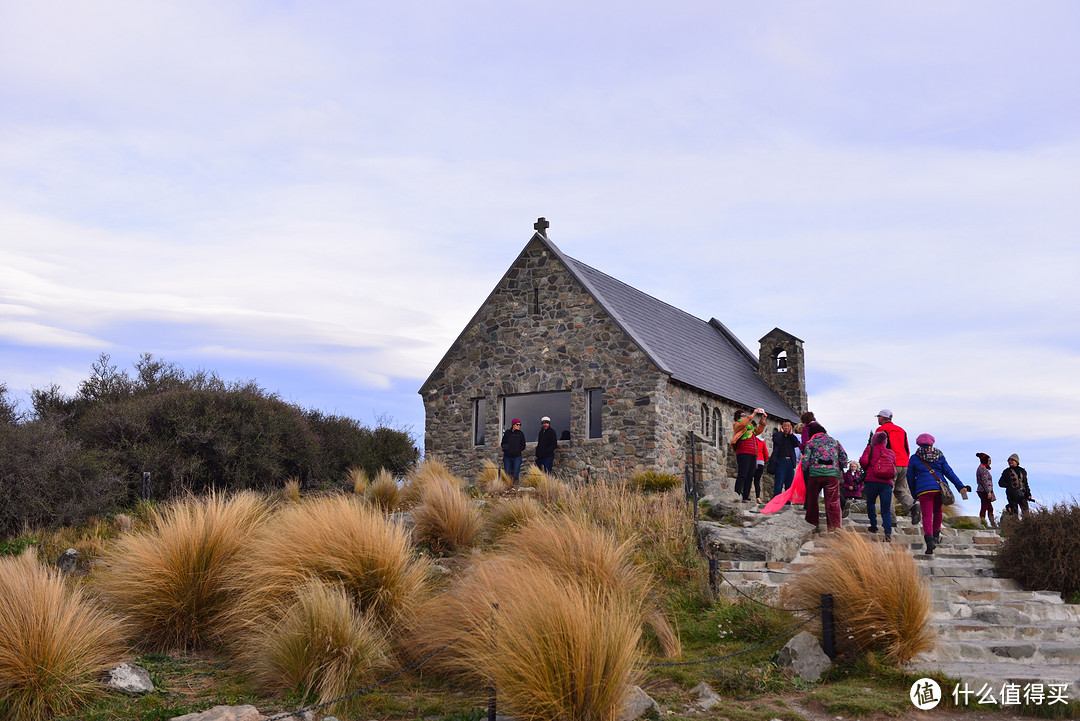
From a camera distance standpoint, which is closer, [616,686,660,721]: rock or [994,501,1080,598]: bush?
[616,686,660,721]: rock

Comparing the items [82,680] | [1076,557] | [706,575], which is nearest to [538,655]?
[82,680]

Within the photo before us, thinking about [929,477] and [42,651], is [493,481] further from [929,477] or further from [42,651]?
[42,651]

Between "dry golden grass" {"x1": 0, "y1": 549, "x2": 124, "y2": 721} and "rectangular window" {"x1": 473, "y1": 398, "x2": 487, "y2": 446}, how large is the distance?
50.4 ft

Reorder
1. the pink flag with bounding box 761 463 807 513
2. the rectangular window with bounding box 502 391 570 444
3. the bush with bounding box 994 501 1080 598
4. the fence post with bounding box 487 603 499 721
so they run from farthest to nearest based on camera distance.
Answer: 1. the rectangular window with bounding box 502 391 570 444
2. the pink flag with bounding box 761 463 807 513
3. the bush with bounding box 994 501 1080 598
4. the fence post with bounding box 487 603 499 721

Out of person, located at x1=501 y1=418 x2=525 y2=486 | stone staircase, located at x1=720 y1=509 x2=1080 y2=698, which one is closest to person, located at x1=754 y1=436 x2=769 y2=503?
stone staircase, located at x1=720 y1=509 x2=1080 y2=698

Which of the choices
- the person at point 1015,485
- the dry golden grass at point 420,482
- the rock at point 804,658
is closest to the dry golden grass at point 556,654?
the rock at point 804,658

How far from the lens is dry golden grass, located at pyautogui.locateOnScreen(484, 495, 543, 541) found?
1121cm

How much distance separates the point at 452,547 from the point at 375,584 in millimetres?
3185

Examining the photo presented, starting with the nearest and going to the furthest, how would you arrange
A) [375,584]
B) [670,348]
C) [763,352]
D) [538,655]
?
[538,655] < [375,584] < [670,348] < [763,352]

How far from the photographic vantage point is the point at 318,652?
6.57 m

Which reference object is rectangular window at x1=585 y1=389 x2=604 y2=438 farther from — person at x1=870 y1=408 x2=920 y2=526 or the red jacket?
the red jacket

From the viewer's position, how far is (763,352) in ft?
96.3

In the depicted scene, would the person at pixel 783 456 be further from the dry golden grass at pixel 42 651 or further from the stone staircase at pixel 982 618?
the dry golden grass at pixel 42 651

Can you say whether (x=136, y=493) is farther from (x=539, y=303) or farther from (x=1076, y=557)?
(x=1076, y=557)
